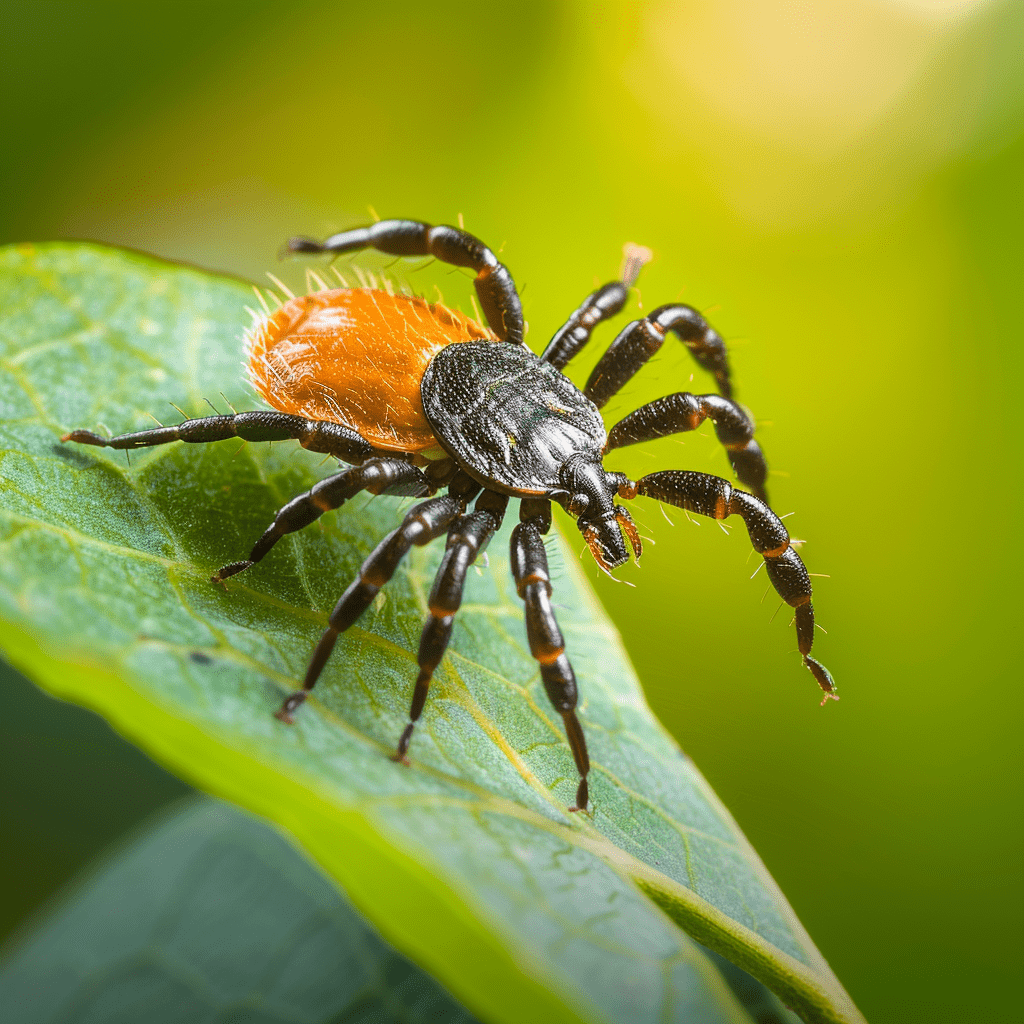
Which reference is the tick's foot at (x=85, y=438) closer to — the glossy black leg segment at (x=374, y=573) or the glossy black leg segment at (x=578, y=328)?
the glossy black leg segment at (x=374, y=573)

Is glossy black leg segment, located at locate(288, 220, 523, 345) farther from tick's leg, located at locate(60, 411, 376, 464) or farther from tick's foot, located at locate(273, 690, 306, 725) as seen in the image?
tick's foot, located at locate(273, 690, 306, 725)

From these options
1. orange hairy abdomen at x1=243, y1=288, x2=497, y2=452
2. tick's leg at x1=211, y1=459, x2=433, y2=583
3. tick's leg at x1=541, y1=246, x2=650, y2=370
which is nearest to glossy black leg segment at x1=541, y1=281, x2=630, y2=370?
tick's leg at x1=541, y1=246, x2=650, y2=370

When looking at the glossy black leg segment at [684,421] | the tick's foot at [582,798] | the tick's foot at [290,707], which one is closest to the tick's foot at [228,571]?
the tick's foot at [290,707]

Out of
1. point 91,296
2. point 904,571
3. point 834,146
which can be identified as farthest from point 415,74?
point 904,571

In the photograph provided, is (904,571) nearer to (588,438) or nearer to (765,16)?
(588,438)

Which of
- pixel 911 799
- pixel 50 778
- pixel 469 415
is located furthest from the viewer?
pixel 50 778

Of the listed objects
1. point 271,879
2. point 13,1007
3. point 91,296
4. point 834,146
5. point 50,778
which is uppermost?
point 834,146
